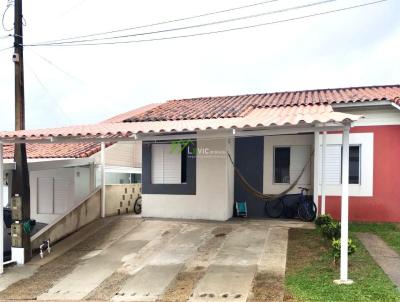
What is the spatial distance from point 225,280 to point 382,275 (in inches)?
100

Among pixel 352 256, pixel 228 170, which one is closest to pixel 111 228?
pixel 228 170

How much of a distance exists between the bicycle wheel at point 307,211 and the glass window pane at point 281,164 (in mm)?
1005

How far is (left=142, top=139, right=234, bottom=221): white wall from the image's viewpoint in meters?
11.1

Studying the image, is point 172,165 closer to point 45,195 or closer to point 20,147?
point 20,147

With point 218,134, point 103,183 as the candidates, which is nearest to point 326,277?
point 218,134

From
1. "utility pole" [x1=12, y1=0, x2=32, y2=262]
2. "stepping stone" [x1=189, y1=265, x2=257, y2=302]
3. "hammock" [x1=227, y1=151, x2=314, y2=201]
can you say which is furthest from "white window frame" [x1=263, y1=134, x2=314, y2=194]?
"utility pole" [x1=12, y1=0, x2=32, y2=262]

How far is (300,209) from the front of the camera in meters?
11.1

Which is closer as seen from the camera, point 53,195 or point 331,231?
point 331,231

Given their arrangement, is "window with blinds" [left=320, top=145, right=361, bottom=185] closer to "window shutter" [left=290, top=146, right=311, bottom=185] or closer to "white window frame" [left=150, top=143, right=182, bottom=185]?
"window shutter" [left=290, top=146, right=311, bottom=185]

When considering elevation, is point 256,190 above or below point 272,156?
below

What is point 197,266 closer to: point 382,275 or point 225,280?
point 225,280

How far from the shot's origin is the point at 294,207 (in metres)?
11.5

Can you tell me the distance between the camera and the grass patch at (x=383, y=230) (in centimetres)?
926

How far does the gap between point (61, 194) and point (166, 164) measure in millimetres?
3651
